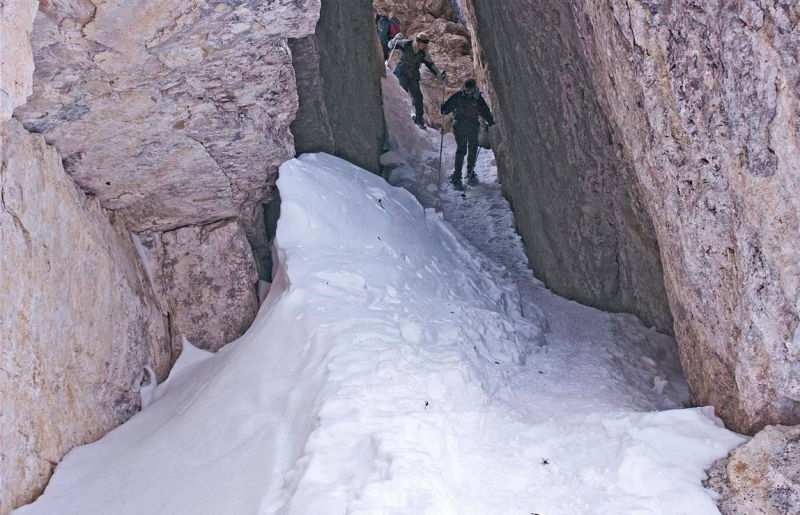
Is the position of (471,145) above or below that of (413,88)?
below

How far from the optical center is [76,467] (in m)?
4.61

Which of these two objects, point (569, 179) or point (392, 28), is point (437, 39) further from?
point (569, 179)

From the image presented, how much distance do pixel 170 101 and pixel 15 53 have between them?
4.71 ft

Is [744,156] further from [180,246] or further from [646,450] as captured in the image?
[180,246]

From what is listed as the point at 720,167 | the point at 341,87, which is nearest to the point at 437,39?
the point at 341,87

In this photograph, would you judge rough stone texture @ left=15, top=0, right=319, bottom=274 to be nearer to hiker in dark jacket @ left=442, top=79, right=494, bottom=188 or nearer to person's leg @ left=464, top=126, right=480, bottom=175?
hiker in dark jacket @ left=442, top=79, right=494, bottom=188

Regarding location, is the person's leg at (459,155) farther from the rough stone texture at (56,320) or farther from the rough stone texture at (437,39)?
the rough stone texture at (56,320)

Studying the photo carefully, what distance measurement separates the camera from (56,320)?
4.75 meters

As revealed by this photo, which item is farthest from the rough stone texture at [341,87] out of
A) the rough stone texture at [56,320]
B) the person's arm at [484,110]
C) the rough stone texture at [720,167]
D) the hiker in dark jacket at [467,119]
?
the rough stone texture at [720,167]

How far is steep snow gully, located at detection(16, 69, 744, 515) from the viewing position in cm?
344

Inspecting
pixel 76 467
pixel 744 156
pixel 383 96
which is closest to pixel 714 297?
pixel 744 156

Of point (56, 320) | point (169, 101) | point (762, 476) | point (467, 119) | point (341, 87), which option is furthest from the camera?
point (467, 119)

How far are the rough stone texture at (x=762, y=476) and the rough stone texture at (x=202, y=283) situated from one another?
4.12 metres

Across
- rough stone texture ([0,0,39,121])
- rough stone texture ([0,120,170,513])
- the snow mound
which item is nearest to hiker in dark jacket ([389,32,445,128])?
the snow mound
